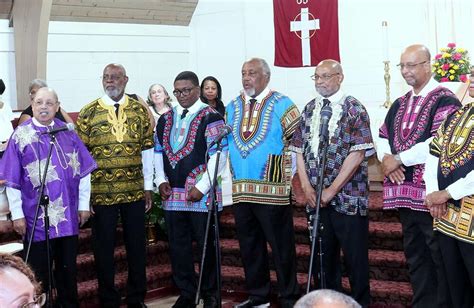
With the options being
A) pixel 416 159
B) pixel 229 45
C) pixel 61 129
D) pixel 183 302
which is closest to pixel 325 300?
pixel 416 159

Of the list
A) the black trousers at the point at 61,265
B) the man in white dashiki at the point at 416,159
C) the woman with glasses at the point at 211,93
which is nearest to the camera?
the man in white dashiki at the point at 416,159

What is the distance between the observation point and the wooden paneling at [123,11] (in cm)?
873

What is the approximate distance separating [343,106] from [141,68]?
4.97 meters

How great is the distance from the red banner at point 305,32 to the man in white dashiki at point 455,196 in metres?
4.83

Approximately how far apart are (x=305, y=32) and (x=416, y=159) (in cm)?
473

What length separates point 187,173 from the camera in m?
5.46

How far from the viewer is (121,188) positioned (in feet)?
17.9

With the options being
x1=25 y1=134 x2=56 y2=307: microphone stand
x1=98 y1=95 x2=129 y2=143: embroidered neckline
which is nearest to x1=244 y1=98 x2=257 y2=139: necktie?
x1=98 y1=95 x2=129 y2=143: embroidered neckline

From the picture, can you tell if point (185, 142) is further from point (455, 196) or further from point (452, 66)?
point (452, 66)

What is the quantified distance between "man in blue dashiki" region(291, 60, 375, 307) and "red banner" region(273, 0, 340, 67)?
3980mm

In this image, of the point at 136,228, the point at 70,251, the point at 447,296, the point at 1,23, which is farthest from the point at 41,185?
the point at 1,23

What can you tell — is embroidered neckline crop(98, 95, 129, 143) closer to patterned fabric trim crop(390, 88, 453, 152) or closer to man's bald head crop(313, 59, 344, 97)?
man's bald head crop(313, 59, 344, 97)

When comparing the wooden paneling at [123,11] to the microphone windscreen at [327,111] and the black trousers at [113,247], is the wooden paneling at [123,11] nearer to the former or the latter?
the black trousers at [113,247]

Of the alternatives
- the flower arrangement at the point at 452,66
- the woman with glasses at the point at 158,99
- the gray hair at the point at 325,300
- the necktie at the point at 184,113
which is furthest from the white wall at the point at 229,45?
the gray hair at the point at 325,300
